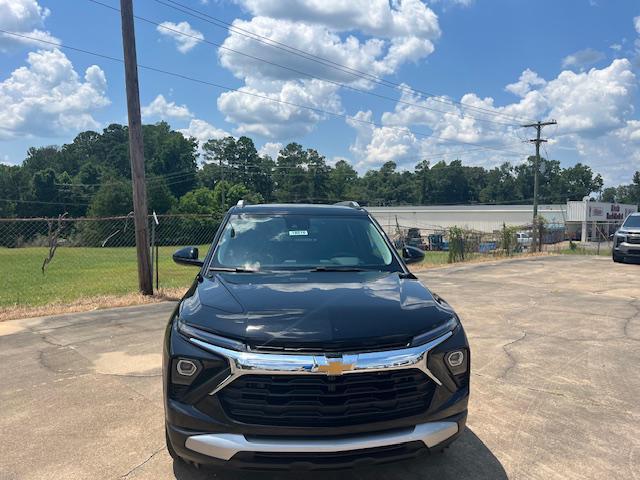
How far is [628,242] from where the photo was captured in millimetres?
17328

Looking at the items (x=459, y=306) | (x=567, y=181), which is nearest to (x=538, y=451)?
(x=459, y=306)

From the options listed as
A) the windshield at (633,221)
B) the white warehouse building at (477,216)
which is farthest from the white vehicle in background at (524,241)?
the white warehouse building at (477,216)

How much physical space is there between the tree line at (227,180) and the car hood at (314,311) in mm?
74186

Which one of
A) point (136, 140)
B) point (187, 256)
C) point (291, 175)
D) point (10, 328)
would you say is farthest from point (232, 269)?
point (291, 175)

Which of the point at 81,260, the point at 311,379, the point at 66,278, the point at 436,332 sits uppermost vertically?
the point at 436,332

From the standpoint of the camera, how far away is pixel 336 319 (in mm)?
2693

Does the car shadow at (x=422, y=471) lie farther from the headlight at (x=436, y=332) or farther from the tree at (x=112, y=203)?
the tree at (x=112, y=203)

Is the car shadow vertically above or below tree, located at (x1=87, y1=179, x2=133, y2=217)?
below

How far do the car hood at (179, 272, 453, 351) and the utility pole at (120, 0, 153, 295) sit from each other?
6.94 m

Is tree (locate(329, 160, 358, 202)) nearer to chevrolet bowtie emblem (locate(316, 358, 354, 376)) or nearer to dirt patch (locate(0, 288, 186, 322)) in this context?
dirt patch (locate(0, 288, 186, 322))

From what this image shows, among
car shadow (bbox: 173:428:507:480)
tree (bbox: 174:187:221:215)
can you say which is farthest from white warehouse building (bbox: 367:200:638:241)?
car shadow (bbox: 173:428:507:480)

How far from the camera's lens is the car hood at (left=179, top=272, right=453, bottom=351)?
258cm

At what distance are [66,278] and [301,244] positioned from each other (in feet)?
48.8

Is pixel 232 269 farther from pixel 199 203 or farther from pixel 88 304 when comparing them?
pixel 199 203
